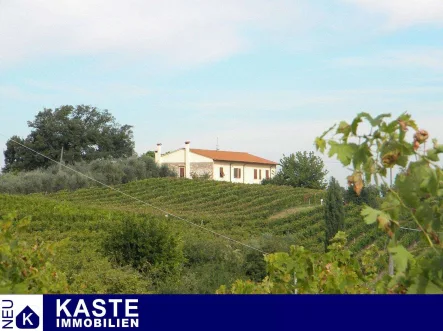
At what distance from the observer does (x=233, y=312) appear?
191 centimetres

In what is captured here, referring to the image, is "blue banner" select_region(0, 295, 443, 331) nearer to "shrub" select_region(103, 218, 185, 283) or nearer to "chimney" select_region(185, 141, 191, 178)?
"shrub" select_region(103, 218, 185, 283)

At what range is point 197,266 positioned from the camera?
693 inches

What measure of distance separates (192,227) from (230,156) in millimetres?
36344

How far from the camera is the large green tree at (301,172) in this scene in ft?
183

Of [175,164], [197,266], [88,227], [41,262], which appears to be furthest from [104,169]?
[41,262]

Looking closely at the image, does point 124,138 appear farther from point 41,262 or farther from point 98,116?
point 41,262

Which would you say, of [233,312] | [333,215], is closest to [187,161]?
[333,215]

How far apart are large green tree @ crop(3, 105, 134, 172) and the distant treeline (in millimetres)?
7995

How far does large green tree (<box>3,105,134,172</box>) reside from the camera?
56094mm

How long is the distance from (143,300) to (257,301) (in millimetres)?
324

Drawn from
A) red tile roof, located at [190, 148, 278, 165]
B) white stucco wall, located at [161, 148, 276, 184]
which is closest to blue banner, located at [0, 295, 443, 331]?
white stucco wall, located at [161, 148, 276, 184]

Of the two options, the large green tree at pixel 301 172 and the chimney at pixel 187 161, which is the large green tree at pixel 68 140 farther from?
the large green tree at pixel 301 172

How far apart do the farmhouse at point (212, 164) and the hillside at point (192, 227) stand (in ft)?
41.9

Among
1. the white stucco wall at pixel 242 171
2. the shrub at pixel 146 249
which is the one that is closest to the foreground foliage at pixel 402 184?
the shrub at pixel 146 249
